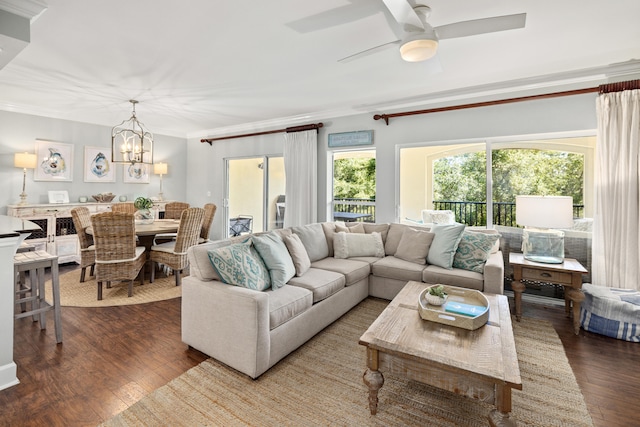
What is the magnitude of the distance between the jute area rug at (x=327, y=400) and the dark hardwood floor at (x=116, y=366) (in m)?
0.12

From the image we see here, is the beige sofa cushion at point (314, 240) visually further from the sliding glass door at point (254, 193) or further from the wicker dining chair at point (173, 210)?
the wicker dining chair at point (173, 210)

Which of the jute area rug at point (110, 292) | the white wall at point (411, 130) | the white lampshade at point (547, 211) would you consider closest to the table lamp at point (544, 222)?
the white lampshade at point (547, 211)

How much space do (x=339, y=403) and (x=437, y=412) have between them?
0.56m

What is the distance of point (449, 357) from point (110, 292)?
3.87 meters

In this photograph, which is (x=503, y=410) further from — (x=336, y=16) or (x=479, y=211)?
(x=479, y=211)

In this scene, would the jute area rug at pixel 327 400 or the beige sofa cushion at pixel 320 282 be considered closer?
the jute area rug at pixel 327 400

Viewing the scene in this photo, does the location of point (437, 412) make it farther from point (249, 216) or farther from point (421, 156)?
point (249, 216)

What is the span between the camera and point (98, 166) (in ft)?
18.7

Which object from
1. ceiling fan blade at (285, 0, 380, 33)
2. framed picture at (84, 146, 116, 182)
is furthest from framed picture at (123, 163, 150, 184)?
ceiling fan blade at (285, 0, 380, 33)

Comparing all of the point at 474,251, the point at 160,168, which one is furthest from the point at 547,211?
the point at 160,168

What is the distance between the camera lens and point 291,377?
6.87 feet

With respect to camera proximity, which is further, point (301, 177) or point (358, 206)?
point (301, 177)

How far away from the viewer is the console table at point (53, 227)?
15.1 feet

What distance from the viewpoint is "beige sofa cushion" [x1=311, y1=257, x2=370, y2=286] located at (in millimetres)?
3215
